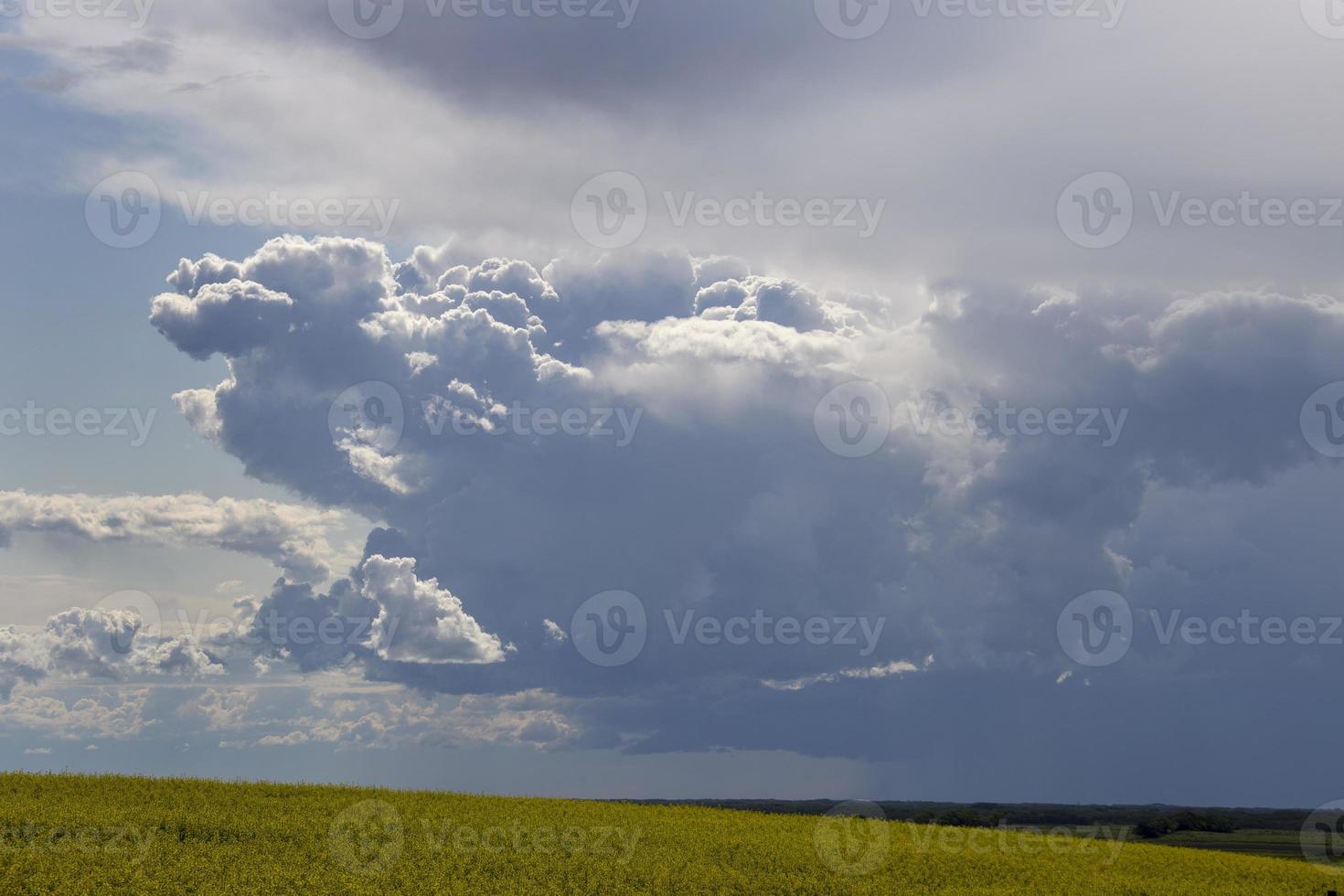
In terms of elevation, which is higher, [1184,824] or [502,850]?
[502,850]

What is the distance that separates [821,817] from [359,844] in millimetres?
26389

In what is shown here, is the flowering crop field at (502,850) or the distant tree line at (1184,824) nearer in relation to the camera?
the flowering crop field at (502,850)

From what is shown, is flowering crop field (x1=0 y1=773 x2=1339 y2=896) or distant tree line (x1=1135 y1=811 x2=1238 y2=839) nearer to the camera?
flowering crop field (x1=0 y1=773 x2=1339 y2=896)

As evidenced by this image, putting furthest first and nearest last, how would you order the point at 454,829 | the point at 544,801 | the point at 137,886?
the point at 544,801 < the point at 454,829 < the point at 137,886

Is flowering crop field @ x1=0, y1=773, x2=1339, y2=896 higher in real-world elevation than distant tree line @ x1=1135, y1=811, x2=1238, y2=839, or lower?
higher

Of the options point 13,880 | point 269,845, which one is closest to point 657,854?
point 269,845

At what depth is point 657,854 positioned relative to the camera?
45250 millimetres

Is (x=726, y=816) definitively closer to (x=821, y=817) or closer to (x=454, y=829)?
(x=821, y=817)

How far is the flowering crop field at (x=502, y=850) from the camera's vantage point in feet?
129

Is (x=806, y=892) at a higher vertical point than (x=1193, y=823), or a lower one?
higher

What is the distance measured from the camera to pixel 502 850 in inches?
1741

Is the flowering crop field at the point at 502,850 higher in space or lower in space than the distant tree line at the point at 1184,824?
higher

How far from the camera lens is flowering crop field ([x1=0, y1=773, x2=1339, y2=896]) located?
39219 millimetres

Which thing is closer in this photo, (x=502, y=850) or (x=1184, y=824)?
(x=502, y=850)
